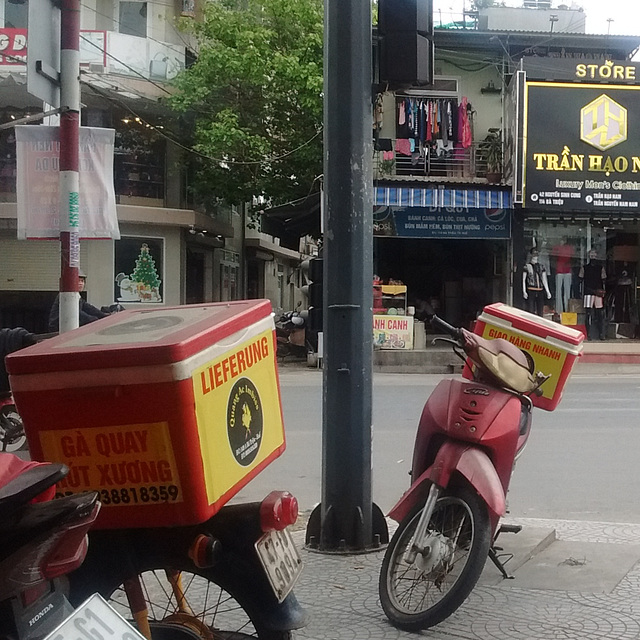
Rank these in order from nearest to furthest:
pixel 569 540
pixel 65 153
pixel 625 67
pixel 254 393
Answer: pixel 254 393 → pixel 569 540 → pixel 65 153 → pixel 625 67

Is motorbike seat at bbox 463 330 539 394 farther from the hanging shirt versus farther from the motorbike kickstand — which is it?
the hanging shirt

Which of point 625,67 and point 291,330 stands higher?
point 625,67

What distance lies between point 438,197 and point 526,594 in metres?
15.9

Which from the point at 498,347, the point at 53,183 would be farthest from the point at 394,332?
the point at 498,347

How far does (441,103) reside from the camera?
2091 cm

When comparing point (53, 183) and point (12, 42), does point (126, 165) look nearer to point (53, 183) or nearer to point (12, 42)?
point (12, 42)

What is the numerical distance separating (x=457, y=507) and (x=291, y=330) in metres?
17.1

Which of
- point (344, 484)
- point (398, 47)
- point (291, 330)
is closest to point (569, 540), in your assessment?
point (344, 484)

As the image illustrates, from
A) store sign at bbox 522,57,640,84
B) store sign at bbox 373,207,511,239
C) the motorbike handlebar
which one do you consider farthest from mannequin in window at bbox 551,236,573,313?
the motorbike handlebar

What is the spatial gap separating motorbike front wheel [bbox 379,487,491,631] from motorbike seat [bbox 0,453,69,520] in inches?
83.2

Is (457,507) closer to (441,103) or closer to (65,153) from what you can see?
(65,153)

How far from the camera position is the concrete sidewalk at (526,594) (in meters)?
3.73

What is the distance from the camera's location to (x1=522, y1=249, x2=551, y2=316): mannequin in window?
20014 millimetres

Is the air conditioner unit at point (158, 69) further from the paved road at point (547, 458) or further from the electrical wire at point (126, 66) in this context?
the paved road at point (547, 458)
